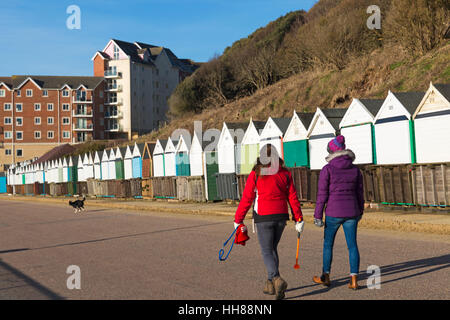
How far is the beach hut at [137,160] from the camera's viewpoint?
1549 inches

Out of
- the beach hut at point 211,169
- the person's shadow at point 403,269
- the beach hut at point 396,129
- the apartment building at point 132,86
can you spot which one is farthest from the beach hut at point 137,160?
the apartment building at point 132,86

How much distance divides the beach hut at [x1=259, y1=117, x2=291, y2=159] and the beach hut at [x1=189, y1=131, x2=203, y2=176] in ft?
19.8

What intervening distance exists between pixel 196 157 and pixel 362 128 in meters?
13.0

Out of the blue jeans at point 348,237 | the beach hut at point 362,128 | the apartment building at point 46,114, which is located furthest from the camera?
the apartment building at point 46,114

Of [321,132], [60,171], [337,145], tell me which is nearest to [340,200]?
[337,145]

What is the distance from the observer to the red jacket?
696cm

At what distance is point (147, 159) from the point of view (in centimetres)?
3812

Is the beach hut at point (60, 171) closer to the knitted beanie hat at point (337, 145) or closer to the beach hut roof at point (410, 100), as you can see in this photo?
the beach hut roof at point (410, 100)

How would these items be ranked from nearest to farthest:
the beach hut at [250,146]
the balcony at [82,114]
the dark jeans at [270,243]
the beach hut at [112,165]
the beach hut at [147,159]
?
the dark jeans at [270,243], the beach hut at [250,146], the beach hut at [147,159], the beach hut at [112,165], the balcony at [82,114]

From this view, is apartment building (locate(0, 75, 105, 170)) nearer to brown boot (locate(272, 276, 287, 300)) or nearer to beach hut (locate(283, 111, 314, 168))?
beach hut (locate(283, 111, 314, 168))

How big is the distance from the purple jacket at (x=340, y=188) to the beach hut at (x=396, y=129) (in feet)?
35.9
